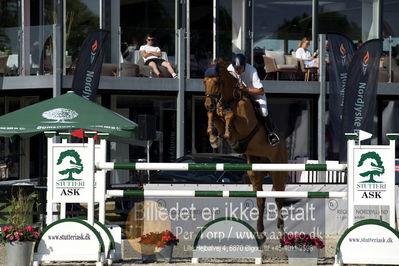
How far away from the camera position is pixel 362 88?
24.2 m

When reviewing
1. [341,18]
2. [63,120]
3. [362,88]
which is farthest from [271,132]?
[341,18]

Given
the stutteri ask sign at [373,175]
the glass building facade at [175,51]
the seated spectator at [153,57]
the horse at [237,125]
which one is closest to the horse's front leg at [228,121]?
the horse at [237,125]

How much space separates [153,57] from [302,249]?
14.8 meters

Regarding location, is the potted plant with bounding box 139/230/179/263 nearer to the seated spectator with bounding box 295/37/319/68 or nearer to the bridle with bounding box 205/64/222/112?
the bridle with bounding box 205/64/222/112

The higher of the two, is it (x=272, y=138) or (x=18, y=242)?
(x=272, y=138)

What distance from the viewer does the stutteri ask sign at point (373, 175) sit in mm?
11414

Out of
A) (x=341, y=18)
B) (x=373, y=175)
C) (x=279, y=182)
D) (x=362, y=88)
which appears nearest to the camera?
(x=373, y=175)

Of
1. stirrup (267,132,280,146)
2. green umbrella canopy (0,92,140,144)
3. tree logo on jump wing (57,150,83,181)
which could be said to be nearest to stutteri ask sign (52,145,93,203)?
tree logo on jump wing (57,150,83,181)

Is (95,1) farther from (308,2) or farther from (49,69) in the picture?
(308,2)

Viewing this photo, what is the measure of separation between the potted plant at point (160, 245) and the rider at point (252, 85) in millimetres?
2166

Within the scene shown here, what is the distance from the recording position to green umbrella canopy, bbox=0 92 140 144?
16.9m

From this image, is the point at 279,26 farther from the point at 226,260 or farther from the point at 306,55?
the point at 226,260

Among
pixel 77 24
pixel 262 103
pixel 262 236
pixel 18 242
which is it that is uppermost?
pixel 77 24

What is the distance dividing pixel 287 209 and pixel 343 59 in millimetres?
12264
